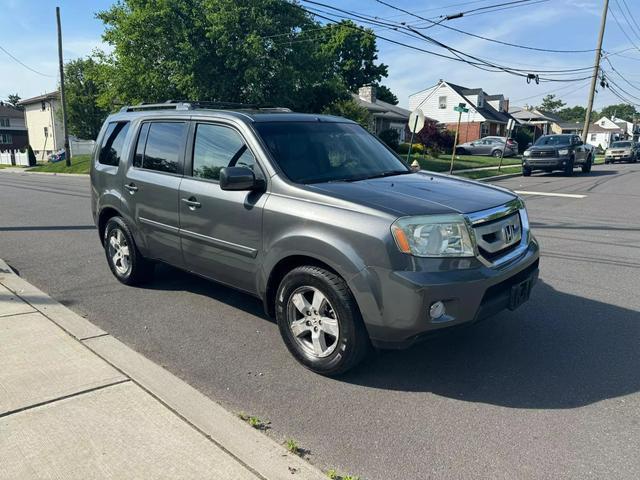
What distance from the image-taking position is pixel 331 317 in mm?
3639

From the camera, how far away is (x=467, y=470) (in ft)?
8.75

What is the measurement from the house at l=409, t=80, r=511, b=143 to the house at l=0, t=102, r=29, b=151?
5445cm

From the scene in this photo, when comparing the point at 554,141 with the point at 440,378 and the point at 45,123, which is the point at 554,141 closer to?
the point at 440,378

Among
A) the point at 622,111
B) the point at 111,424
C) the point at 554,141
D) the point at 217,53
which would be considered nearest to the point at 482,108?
the point at 554,141

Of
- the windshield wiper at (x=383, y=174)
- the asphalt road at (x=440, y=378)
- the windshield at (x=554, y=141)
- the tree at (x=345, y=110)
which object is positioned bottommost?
the asphalt road at (x=440, y=378)

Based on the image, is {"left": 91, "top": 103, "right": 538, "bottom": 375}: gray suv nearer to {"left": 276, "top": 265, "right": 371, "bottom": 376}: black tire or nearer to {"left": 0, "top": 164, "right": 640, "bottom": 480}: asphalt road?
{"left": 276, "top": 265, "right": 371, "bottom": 376}: black tire

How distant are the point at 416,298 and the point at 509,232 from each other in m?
1.15

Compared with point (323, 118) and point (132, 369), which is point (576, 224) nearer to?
point (323, 118)

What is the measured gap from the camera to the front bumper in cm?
319

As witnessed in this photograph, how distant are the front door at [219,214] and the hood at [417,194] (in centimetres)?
63

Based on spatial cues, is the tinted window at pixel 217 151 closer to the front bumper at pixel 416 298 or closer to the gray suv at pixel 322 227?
the gray suv at pixel 322 227

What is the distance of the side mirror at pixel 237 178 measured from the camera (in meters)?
3.82

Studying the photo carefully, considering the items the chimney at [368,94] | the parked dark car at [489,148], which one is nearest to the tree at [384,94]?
the chimney at [368,94]

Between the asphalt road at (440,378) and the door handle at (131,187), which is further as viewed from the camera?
the door handle at (131,187)
